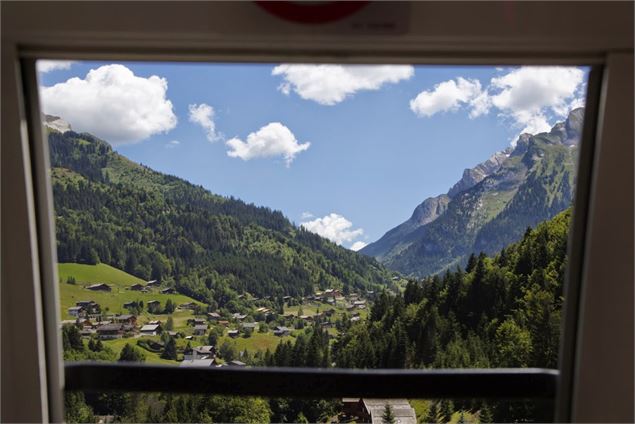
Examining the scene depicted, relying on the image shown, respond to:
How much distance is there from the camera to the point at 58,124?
3.07 feet

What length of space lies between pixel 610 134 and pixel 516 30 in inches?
8.2

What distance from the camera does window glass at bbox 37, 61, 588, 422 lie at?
961 millimetres

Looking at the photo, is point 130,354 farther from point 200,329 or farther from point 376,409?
point 376,409

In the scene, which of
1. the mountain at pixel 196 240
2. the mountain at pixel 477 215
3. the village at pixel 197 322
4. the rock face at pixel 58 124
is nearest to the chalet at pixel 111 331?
the village at pixel 197 322

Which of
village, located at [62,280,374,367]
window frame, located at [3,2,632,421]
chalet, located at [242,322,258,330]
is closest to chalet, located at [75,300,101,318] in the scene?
village, located at [62,280,374,367]

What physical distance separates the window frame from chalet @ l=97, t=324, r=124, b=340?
156 mm

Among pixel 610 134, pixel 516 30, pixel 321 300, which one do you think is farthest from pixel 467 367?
pixel 516 30

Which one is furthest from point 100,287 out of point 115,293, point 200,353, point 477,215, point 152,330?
point 477,215

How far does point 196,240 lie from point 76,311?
254 mm

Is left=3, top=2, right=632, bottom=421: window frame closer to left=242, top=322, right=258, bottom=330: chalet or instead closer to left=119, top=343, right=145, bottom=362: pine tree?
left=119, top=343, right=145, bottom=362: pine tree

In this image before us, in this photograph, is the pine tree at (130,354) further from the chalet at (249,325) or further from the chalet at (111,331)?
the chalet at (249,325)

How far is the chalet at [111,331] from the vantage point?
98cm

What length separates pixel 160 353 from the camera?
0.96m

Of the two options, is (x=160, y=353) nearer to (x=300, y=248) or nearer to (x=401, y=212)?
(x=300, y=248)
